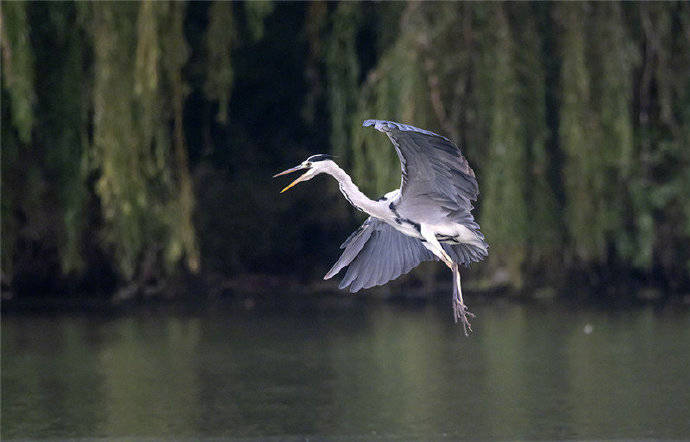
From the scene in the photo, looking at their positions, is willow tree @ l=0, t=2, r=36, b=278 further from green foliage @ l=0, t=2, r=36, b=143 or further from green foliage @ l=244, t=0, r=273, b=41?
green foliage @ l=244, t=0, r=273, b=41

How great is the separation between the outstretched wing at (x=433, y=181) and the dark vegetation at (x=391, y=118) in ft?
11.8

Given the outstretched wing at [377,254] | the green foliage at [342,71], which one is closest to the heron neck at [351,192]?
the outstretched wing at [377,254]

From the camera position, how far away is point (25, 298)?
34.1 ft

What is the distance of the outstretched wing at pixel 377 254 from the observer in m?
5.23

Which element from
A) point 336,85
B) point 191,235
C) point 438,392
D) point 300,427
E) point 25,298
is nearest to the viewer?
point 300,427

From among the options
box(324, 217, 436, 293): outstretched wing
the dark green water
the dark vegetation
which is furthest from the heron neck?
the dark vegetation

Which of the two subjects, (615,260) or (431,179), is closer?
(431,179)

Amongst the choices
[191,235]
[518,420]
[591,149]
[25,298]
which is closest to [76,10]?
[191,235]

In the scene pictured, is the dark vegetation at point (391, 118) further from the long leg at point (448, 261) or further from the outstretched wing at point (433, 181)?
the long leg at point (448, 261)

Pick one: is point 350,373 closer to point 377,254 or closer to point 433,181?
point 377,254

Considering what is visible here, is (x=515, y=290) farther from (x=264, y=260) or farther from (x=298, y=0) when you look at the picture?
(x=298, y=0)

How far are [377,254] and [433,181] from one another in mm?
531

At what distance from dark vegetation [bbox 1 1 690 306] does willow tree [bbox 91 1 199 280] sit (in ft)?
0.05

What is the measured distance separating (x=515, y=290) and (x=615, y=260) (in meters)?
1.02
